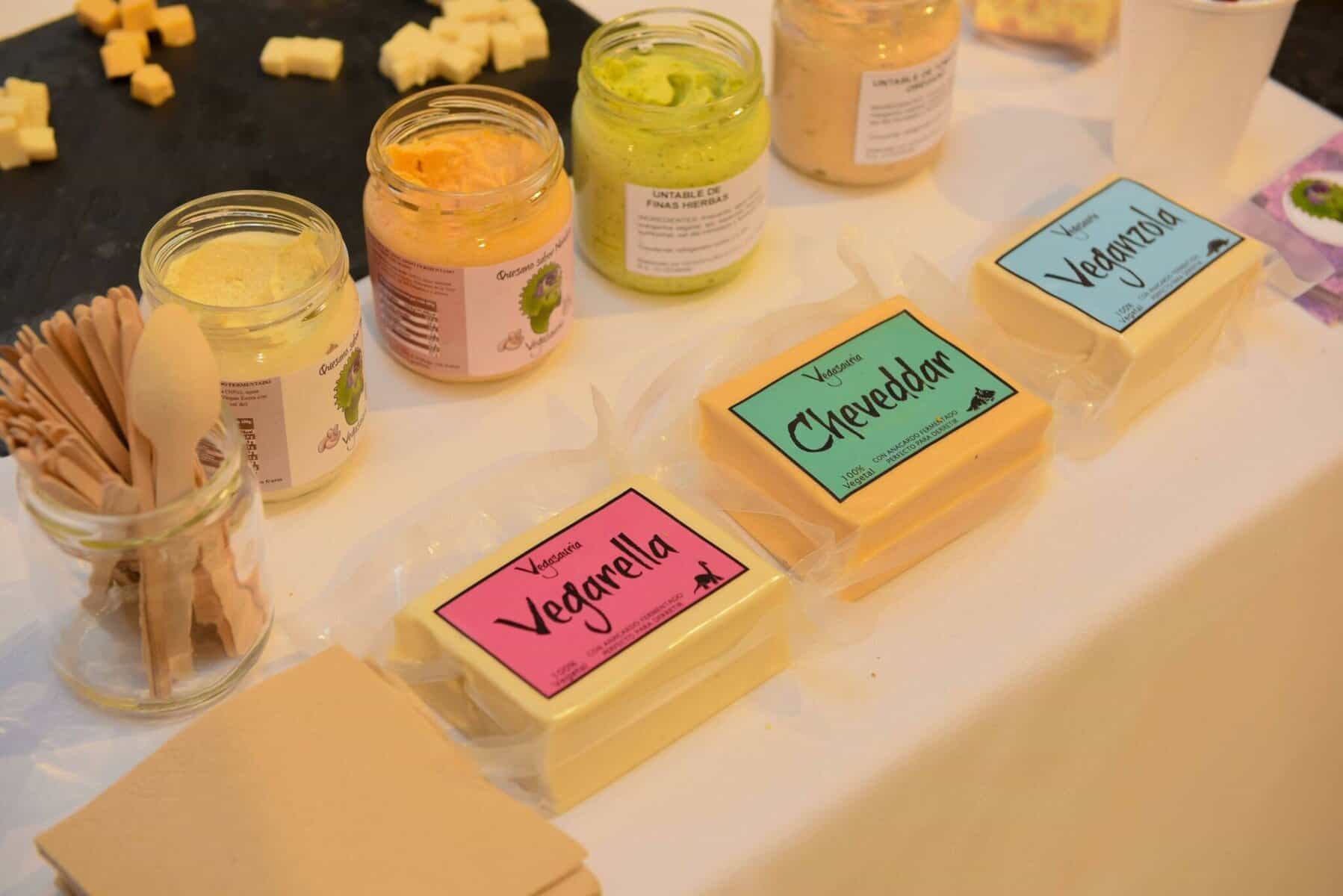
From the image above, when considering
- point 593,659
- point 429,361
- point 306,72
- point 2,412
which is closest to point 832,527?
point 593,659

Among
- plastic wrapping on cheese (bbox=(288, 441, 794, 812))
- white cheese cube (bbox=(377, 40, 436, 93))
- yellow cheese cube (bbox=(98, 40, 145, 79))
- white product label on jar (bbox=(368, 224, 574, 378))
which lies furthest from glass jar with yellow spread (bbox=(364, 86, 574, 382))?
yellow cheese cube (bbox=(98, 40, 145, 79))

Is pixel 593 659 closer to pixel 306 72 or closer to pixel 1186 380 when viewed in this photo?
pixel 1186 380

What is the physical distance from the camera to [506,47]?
0.97 metres

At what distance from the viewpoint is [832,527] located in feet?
2.09

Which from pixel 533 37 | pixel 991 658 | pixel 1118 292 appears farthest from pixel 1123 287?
pixel 533 37

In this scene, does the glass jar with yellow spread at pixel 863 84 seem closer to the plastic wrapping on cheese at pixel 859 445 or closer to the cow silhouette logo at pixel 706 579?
the plastic wrapping on cheese at pixel 859 445

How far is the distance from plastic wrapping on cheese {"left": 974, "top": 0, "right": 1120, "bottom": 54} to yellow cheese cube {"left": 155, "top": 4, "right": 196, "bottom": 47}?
56 centimetres

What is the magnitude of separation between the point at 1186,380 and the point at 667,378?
29cm

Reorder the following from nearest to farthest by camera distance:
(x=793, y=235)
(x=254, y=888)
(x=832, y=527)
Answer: (x=254, y=888), (x=832, y=527), (x=793, y=235)

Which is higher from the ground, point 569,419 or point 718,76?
point 718,76

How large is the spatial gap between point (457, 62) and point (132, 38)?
8.9 inches

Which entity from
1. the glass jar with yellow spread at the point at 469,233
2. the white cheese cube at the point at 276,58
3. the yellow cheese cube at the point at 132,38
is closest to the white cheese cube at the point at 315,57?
the white cheese cube at the point at 276,58

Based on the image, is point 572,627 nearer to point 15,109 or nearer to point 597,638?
point 597,638

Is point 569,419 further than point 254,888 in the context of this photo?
Yes
